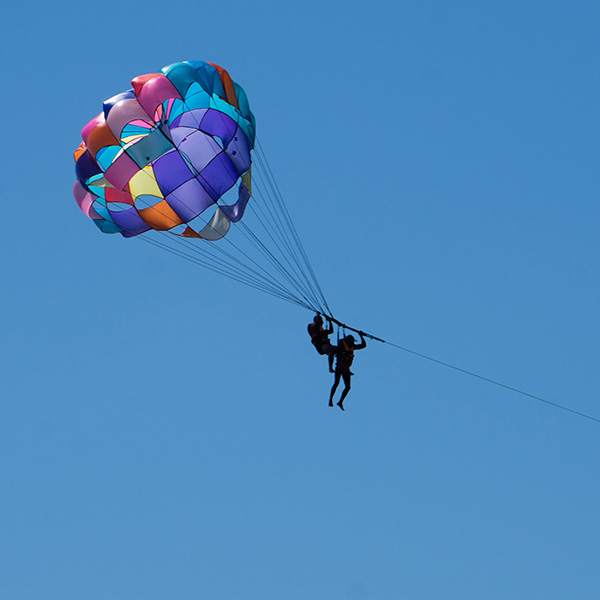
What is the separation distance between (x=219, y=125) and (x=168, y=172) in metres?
1.21

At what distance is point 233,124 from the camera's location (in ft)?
84.4

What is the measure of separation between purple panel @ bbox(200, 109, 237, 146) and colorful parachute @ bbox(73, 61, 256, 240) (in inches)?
0.7

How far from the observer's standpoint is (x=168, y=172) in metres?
25.5

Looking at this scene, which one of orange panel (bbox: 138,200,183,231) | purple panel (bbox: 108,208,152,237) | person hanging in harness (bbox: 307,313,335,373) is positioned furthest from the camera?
purple panel (bbox: 108,208,152,237)

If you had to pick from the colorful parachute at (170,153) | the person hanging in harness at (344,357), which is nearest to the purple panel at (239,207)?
the colorful parachute at (170,153)

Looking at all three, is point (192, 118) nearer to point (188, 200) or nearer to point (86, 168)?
point (188, 200)

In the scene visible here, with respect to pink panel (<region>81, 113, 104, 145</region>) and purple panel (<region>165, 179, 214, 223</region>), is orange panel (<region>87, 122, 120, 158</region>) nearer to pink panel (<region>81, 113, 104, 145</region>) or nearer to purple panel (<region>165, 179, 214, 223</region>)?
pink panel (<region>81, 113, 104, 145</region>)

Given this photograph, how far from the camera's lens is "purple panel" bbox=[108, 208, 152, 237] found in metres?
26.1

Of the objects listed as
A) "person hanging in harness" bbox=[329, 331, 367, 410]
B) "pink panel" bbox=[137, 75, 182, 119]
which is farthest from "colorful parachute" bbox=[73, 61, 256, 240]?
"person hanging in harness" bbox=[329, 331, 367, 410]

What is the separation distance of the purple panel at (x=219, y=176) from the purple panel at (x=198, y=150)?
0.36 feet

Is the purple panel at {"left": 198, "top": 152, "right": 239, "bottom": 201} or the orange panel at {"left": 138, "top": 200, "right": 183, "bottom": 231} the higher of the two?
the purple panel at {"left": 198, "top": 152, "right": 239, "bottom": 201}

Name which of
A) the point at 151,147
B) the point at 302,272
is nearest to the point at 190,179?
the point at 151,147

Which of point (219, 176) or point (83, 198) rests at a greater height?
point (219, 176)

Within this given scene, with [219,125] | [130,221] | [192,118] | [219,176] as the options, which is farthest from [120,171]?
[219,125]
